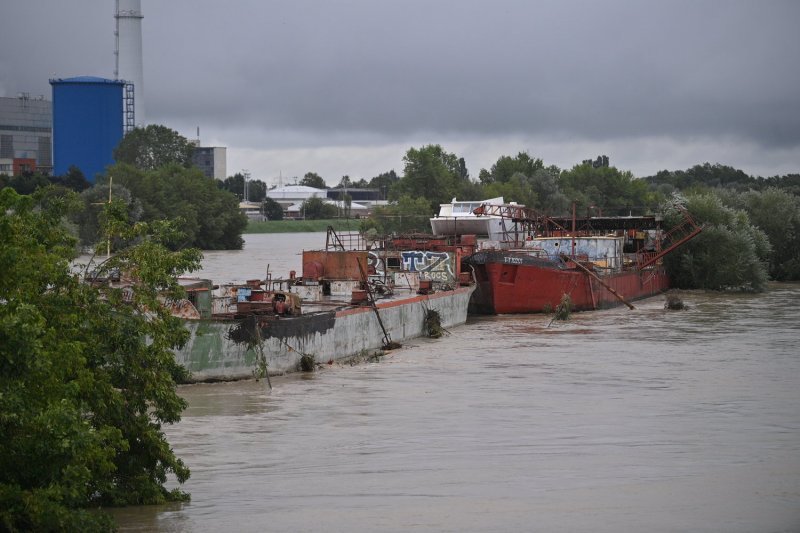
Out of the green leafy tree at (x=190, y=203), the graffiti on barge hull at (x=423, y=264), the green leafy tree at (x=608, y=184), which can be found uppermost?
the green leafy tree at (x=608, y=184)

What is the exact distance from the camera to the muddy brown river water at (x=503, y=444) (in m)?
14.7

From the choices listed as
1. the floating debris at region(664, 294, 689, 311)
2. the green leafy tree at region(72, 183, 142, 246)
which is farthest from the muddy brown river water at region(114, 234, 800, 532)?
the green leafy tree at region(72, 183, 142, 246)

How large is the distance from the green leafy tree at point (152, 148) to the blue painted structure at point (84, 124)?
2.63m

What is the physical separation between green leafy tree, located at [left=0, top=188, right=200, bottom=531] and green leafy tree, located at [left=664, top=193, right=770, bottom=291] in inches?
1734

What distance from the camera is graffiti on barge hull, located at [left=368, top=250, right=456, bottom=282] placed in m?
40.8

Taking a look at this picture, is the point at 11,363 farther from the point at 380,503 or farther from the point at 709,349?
the point at 709,349

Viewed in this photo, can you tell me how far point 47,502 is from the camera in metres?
11.8

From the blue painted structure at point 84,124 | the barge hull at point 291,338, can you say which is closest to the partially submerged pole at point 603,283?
the barge hull at point 291,338

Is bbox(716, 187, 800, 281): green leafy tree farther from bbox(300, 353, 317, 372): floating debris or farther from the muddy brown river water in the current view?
bbox(300, 353, 317, 372): floating debris

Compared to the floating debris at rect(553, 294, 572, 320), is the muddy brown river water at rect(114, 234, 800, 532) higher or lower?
lower

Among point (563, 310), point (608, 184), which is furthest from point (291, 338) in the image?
point (608, 184)

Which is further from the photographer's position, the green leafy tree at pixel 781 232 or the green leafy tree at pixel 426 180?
the green leafy tree at pixel 426 180

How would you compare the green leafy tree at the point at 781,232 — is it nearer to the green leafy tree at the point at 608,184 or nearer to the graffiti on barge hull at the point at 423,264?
the graffiti on barge hull at the point at 423,264

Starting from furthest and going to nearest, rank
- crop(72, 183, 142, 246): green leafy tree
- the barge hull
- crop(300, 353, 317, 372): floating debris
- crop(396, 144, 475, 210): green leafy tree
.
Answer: crop(396, 144, 475, 210): green leafy tree, crop(72, 183, 142, 246): green leafy tree, crop(300, 353, 317, 372): floating debris, the barge hull
